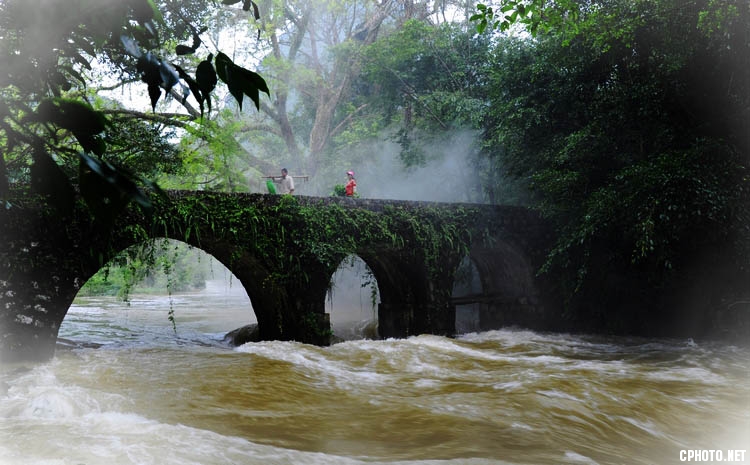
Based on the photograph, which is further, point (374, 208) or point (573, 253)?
point (573, 253)

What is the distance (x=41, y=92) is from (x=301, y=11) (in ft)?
82.3

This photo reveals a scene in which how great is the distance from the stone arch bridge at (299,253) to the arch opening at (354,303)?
70cm

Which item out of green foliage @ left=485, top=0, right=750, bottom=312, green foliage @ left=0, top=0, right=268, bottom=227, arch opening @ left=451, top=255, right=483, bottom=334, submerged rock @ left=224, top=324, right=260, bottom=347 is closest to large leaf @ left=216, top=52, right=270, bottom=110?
green foliage @ left=0, top=0, right=268, bottom=227

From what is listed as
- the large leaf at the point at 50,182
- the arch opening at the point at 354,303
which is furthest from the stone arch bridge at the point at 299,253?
the large leaf at the point at 50,182

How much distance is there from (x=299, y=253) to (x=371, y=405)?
4175mm

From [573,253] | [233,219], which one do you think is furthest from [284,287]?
[573,253]

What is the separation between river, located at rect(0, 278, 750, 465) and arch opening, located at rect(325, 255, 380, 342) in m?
2.76

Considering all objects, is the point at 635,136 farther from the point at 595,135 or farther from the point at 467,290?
the point at 467,290

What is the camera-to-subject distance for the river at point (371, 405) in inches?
154

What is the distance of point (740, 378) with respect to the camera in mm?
7398

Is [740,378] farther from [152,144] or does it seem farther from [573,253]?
[152,144]

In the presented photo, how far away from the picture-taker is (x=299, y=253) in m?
9.34

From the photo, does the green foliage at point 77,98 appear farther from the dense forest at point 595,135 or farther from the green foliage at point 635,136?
the green foliage at point 635,136

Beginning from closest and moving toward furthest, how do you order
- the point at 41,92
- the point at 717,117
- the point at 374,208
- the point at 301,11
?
the point at 41,92, the point at 717,117, the point at 374,208, the point at 301,11
